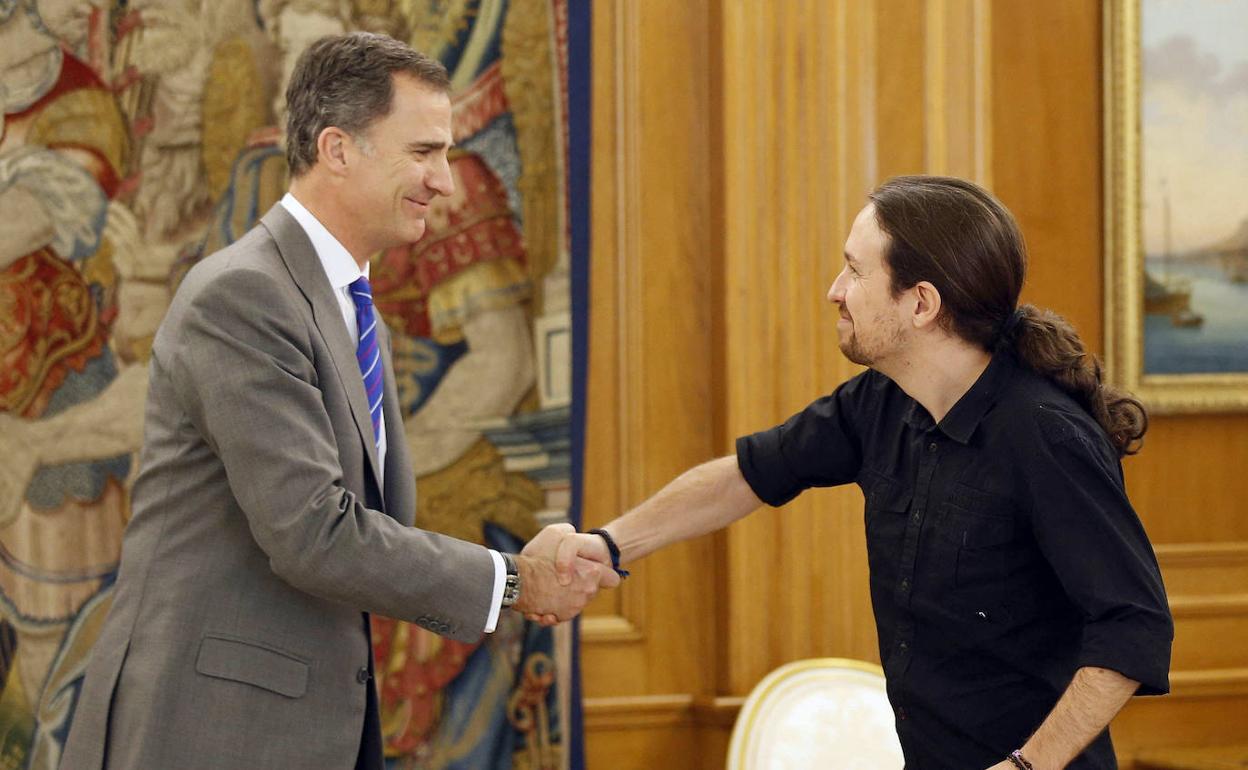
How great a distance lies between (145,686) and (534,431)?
4.91ft

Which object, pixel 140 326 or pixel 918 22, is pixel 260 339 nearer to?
pixel 140 326

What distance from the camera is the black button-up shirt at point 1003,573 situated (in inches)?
68.4

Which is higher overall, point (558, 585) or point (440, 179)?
point (440, 179)

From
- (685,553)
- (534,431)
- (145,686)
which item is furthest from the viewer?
(685,553)

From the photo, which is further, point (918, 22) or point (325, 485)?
point (918, 22)

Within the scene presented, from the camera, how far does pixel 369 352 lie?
7.50ft

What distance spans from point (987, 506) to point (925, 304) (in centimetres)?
34

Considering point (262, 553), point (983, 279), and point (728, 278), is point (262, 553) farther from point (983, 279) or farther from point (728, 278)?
point (728, 278)

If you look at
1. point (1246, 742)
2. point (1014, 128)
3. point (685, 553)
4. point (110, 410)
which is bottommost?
point (1246, 742)

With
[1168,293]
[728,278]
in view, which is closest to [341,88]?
[728,278]

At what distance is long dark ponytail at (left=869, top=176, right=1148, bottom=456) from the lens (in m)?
1.94

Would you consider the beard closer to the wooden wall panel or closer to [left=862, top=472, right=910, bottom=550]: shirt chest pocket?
[left=862, top=472, right=910, bottom=550]: shirt chest pocket

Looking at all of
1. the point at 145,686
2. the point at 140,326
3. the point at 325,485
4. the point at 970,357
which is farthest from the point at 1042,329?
the point at 140,326

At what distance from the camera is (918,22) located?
370cm
